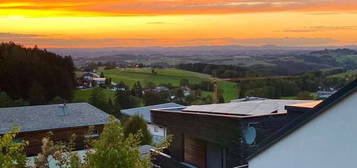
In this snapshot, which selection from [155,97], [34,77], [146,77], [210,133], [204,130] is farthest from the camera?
[146,77]

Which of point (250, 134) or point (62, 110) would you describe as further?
point (62, 110)

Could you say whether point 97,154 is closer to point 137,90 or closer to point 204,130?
point 204,130

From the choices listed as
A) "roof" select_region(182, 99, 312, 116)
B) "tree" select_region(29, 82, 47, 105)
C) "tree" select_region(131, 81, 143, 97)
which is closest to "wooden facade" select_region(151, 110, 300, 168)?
"roof" select_region(182, 99, 312, 116)

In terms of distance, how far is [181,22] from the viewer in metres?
26.5

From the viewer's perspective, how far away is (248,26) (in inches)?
918

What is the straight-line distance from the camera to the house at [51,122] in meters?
27.9

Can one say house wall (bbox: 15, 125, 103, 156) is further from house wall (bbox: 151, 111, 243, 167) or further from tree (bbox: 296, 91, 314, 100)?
house wall (bbox: 151, 111, 243, 167)

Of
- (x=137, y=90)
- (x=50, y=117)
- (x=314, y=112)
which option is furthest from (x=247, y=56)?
(x=314, y=112)

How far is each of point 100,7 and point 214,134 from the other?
14281 mm

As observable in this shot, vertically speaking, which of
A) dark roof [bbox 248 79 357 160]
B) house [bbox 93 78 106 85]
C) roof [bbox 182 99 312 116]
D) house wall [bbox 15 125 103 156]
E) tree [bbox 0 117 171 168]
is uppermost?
dark roof [bbox 248 79 357 160]

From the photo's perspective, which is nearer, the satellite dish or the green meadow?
the satellite dish

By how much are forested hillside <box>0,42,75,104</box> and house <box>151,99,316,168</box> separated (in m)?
30.3

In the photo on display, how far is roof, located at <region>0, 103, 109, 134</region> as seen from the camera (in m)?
28.2

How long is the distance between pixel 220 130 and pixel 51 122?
1979 cm
